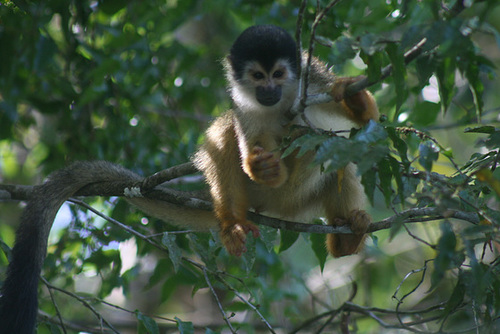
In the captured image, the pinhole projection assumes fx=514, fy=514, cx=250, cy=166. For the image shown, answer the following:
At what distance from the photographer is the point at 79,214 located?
14.5 feet


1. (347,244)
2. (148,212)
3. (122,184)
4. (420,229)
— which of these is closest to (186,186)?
(148,212)

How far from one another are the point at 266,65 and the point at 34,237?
6.46 ft

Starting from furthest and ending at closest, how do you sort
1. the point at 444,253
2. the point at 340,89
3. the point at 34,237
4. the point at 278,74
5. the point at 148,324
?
the point at 278,74 → the point at 34,237 → the point at 148,324 → the point at 340,89 → the point at 444,253

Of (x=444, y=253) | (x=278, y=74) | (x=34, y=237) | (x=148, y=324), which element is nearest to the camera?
(x=444, y=253)

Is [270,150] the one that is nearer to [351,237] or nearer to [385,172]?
[351,237]

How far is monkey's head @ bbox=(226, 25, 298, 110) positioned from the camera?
3.63m

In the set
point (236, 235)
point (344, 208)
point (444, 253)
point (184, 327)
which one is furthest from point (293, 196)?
point (444, 253)

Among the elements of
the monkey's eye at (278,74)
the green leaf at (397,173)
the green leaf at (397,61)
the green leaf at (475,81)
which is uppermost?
the monkey's eye at (278,74)

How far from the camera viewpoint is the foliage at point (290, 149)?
2252 mm

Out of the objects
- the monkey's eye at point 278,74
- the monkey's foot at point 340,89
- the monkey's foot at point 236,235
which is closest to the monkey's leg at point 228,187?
the monkey's foot at point 236,235

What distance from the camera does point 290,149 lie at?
7.63 ft

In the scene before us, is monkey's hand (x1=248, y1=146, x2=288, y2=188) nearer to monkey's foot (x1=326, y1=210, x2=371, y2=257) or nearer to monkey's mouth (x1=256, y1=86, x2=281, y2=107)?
monkey's mouth (x1=256, y1=86, x2=281, y2=107)

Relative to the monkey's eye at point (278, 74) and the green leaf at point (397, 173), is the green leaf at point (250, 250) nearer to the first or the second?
the monkey's eye at point (278, 74)

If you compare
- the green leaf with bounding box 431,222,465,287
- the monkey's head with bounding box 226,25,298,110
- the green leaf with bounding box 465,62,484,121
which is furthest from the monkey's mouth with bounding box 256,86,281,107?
the green leaf with bounding box 431,222,465,287
